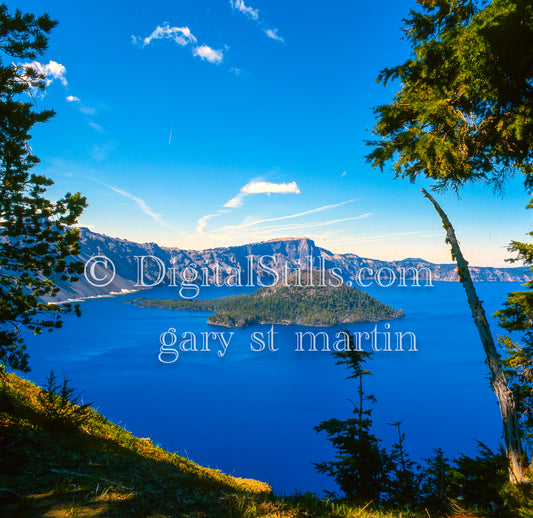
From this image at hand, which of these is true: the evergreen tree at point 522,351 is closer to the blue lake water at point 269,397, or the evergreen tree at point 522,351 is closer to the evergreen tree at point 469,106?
the evergreen tree at point 469,106

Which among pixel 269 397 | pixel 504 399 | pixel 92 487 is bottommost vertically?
pixel 269 397

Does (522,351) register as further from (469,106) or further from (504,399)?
(469,106)

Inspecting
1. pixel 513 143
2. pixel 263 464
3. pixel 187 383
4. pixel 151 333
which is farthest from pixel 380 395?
pixel 151 333

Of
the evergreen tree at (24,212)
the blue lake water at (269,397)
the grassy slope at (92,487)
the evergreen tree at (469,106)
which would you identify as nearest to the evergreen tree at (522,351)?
the evergreen tree at (469,106)

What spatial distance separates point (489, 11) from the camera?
5.96 metres

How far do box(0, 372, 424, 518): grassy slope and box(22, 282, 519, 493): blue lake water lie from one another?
4331 centimetres

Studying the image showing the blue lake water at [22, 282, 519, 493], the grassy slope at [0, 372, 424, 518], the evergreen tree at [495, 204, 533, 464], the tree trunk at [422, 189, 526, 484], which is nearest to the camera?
the grassy slope at [0, 372, 424, 518]

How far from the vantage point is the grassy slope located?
3348 millimetres

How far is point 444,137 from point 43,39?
963cm

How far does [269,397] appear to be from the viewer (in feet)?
302

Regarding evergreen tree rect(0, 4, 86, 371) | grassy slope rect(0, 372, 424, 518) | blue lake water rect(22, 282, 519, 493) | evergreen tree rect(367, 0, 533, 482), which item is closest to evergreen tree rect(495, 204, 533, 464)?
evergreen tree rect(367, 0, 533, 482)

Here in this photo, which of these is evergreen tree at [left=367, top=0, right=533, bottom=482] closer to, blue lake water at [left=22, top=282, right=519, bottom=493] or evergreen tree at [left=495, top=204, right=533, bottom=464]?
evergreen tree at [left=495, top=204, right=533, bottom=464]

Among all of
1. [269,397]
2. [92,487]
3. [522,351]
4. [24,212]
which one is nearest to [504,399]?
[522,351]

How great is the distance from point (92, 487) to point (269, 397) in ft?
320
